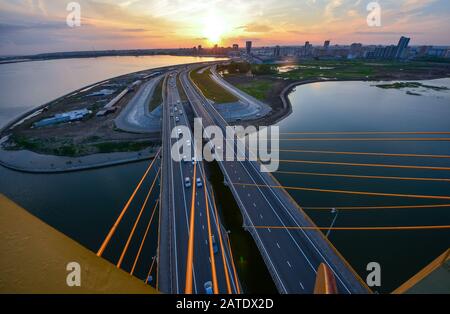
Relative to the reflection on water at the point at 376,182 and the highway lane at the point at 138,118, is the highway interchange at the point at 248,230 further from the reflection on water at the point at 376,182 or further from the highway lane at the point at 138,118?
the highway lane at the point at 138,118

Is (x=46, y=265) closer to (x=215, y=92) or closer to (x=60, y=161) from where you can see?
(x=60, y=161)

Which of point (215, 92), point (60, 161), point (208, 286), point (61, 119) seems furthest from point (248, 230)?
point (215, 92)

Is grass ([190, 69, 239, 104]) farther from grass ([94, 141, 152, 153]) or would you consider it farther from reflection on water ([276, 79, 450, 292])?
grass ([94, 141, 152, 153])

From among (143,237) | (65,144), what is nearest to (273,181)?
(143,237)

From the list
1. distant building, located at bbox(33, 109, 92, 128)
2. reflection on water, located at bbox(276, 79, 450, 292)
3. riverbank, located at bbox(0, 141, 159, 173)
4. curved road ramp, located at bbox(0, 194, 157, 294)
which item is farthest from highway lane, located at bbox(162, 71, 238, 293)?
distant building, located at bbox(33, 109, 92, 128)

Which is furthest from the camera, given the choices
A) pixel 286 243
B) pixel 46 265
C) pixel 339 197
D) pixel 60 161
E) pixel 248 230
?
pixel 60 161

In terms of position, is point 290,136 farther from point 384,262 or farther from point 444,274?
point 444,274
